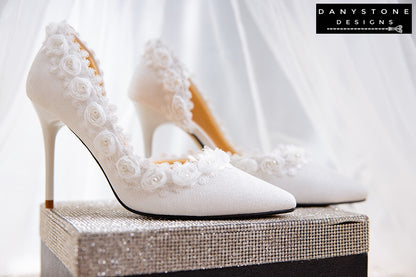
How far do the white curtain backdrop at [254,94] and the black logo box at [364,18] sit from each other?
0.03 m

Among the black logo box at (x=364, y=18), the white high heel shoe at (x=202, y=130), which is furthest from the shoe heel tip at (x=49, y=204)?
the black logo box at (x=364, y=18)

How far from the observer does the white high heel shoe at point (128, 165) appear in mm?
717

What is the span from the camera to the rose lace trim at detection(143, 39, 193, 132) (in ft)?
3.48

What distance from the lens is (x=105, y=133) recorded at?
2.45 ft

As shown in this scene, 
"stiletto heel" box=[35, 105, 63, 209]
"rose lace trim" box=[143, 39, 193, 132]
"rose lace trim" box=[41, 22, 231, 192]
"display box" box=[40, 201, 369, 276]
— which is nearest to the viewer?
"display box" box=[40, 201, 369, 276]

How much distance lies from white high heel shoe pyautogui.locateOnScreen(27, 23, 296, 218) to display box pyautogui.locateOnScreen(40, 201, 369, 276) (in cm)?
3

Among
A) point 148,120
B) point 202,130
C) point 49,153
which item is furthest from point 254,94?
point 49,153

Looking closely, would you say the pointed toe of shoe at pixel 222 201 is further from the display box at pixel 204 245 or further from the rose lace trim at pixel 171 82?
the rose lace trim at pixel 171 82

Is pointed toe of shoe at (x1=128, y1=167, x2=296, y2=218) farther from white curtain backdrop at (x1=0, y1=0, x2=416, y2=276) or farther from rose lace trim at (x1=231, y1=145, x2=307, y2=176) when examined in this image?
white curtain backdrop at (x1=0, y1=0, x2=416, y2=276)

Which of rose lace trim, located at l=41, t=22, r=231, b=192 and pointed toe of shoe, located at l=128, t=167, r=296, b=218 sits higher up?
rose lace trim, located at l=41, t=22, r=231, b=192

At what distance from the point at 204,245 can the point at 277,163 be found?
0.99 ft

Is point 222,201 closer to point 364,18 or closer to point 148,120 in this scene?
point 148,120

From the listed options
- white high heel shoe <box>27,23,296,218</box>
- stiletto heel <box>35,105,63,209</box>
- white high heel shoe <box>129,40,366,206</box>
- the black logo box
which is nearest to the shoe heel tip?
stiletto heel <box>35,105,63,209</box>

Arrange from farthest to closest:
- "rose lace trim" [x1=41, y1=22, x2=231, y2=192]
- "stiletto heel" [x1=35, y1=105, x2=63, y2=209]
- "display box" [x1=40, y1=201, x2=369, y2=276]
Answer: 1. "stiletto heel" [x1=35, y1=105, x2=63, y2=209]
2. "rose lace trim" [x1=41, y1=22, x2=231, y2=192]
3. "display box" [x1=40, y1=201, x2=369, y2=276]
